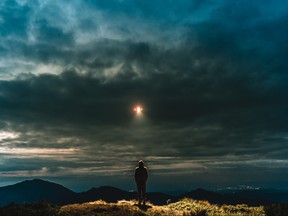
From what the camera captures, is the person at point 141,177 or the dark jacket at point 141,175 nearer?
the person at point 141,177

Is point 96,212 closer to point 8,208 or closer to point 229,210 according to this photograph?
point 8,208

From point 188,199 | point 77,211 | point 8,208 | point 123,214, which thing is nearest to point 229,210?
point 188,199

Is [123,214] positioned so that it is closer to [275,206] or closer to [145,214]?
[145,214]

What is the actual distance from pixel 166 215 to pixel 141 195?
6.85 m

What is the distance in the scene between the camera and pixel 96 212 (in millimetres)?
22031

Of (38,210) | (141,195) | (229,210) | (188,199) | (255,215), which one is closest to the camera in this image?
(38,210)

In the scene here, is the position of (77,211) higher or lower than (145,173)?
lower

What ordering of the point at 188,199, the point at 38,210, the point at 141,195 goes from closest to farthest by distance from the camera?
the point at 38,210 → the point at 141,195 → the point at 188,199

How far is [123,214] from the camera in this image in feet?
70.8

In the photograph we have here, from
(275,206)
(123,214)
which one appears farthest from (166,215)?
(275,206)

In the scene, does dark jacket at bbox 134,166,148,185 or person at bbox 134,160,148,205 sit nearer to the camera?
person at bbox 134,160,148,205

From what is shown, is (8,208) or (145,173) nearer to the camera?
(8,208)

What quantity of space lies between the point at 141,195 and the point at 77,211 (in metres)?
8.40

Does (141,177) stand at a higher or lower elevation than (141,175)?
lower
